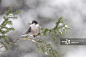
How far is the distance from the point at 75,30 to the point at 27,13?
1965mm

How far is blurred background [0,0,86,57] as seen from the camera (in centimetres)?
348

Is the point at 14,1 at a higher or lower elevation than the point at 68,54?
higher

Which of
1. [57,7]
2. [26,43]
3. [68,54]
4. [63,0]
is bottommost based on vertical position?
[68,54]

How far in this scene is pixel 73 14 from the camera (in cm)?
424

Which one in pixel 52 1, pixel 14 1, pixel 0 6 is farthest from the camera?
pixel 52 1

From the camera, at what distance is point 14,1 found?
3568mm

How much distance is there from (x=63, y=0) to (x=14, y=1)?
6.65 ft

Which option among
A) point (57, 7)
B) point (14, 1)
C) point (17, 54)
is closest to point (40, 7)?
point (57, 7)

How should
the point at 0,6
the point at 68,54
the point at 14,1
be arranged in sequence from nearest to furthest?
the point at 0,6
the point at 14,1
the point at 68,54

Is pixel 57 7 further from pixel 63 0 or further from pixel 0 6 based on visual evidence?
pixel 0 6

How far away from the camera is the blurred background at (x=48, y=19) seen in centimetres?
348

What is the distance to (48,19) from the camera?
3877mm

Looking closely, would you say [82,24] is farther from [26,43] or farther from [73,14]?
[26,43]

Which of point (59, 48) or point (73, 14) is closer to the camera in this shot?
point (59, 48)
